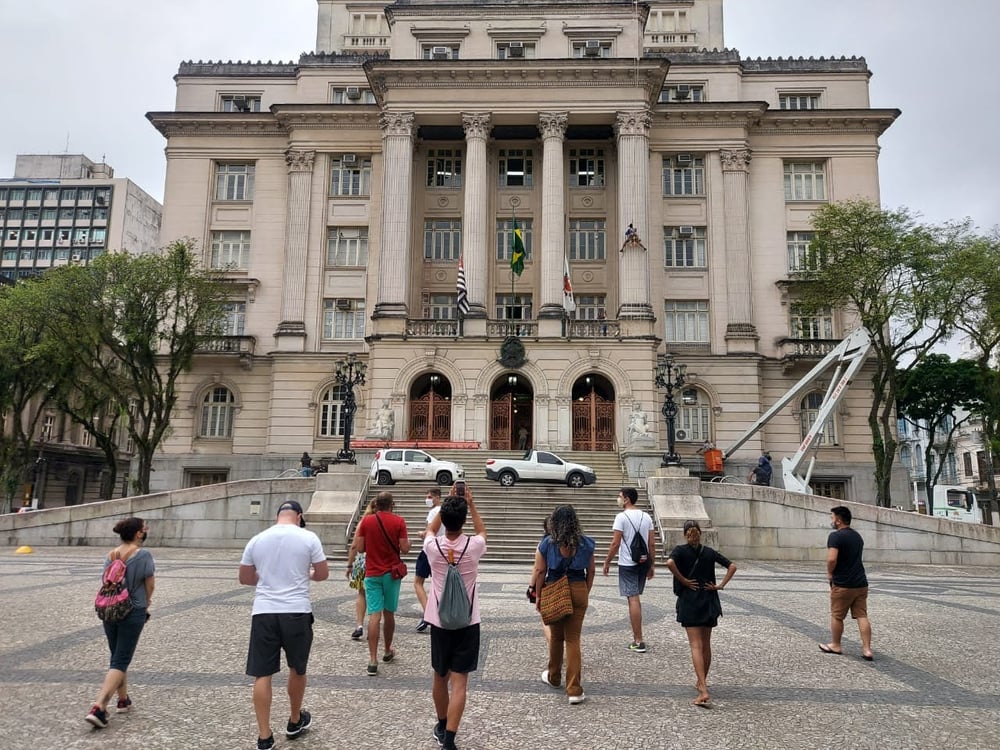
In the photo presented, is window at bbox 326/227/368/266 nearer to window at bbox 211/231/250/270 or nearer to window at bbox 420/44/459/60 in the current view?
window at bbox 211/231/250/270

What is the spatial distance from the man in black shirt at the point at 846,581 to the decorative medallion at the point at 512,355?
23.9 metres

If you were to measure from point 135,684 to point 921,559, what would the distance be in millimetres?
21306

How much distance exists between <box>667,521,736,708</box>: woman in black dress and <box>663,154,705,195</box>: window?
110 ft

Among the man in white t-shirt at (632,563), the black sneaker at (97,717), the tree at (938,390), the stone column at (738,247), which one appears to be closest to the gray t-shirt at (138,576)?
the black sneaker at (97,717)

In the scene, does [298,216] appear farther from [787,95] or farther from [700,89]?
[787,95]

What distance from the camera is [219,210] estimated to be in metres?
39.8

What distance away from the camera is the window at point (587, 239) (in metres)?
38.4

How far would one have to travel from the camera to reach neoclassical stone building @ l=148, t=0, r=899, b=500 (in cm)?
3428


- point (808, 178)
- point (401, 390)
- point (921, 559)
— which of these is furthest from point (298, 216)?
point (921, 559)

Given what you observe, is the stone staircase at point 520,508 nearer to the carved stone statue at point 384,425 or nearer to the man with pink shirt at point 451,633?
the carved stone statue at point 384,425

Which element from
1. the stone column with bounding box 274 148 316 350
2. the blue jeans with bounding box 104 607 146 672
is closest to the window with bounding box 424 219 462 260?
the stone column with bounding box 274 148 316 350

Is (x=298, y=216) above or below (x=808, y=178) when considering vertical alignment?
below

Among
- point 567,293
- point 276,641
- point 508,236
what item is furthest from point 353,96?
point 276,641

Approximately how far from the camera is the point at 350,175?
39250mm
